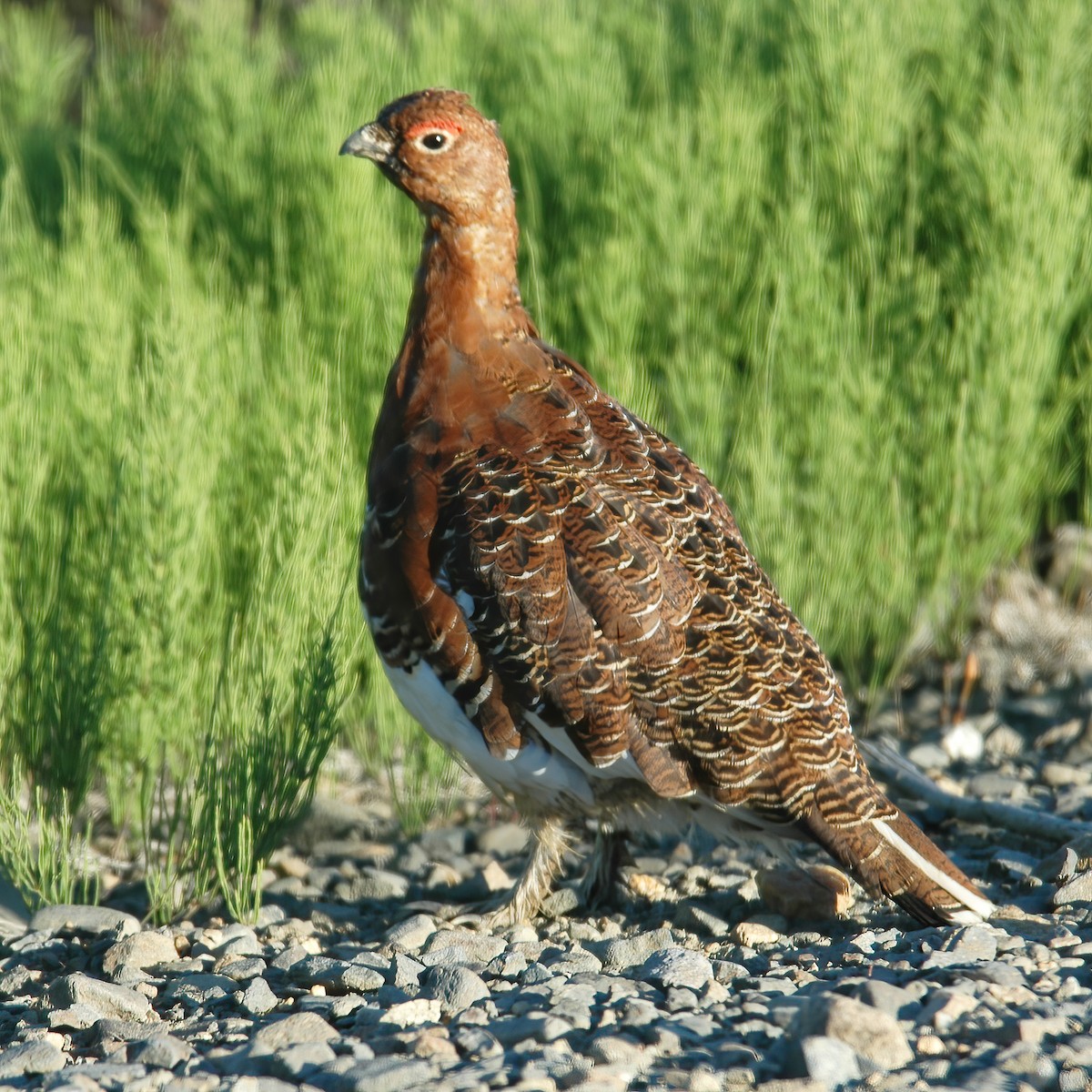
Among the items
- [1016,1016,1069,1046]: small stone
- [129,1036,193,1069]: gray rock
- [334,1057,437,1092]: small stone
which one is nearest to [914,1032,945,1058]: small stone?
[1016,1016,1069,1046]: small stone

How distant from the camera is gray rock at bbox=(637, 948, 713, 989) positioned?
2.94m

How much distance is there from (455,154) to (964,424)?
84.4 inches

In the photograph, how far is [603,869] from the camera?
12.9 ft

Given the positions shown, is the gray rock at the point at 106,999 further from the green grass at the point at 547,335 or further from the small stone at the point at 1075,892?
the small stone at the point at 1075,892

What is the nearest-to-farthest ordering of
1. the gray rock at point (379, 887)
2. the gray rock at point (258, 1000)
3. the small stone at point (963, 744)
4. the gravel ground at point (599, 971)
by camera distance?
the gravel ground at point (599, 971)
the gray rock at point (258, 1000)
the gray rock at point (379, 887)
the small stone at point (963, 744)

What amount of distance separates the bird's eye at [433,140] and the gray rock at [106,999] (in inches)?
84.8

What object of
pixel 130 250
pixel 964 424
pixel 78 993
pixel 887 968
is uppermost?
pixel 130 250

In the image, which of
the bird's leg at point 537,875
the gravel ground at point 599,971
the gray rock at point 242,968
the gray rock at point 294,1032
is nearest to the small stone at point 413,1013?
the gravel ground at point 599,971

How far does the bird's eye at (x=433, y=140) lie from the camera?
369 centimetres

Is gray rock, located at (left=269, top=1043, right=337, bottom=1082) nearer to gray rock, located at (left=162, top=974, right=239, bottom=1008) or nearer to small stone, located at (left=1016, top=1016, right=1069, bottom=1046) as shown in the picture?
gray rock, located at (left=162, top=974, right=239, bottom=1008)

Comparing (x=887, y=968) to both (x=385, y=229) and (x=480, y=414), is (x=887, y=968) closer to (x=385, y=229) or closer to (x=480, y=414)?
(x=480, y=414)

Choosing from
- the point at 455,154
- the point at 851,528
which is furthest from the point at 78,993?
the point at 851,528

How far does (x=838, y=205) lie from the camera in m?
5.21

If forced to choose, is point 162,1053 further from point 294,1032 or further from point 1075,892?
point 1075,892
